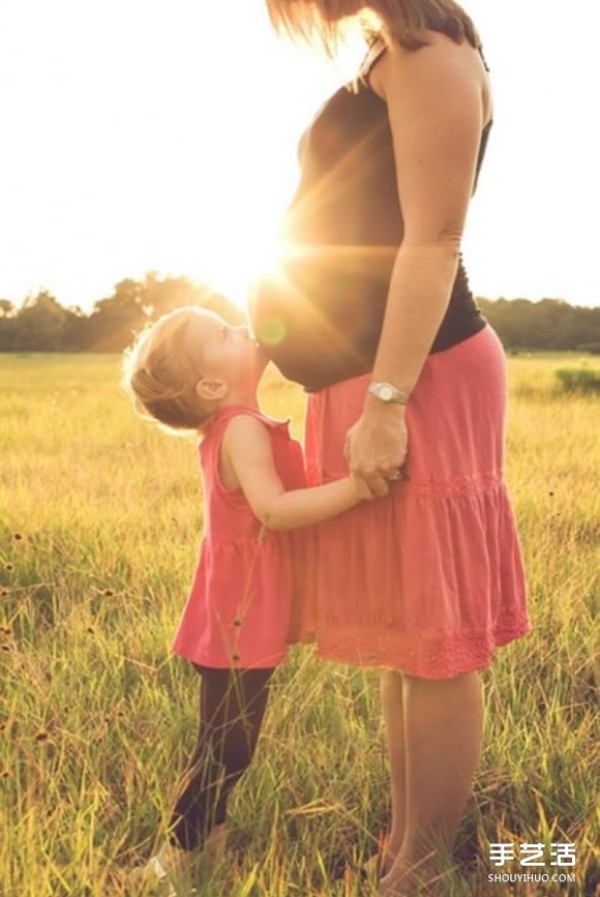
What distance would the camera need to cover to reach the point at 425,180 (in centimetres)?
167

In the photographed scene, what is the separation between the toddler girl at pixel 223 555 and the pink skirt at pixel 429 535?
84mm

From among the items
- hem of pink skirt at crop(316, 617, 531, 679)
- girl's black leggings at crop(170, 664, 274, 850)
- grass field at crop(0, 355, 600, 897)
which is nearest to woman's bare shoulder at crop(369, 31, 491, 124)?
hem of pink skirt at crop(316, 617, 531, 679)

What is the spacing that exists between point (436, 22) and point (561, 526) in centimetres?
295

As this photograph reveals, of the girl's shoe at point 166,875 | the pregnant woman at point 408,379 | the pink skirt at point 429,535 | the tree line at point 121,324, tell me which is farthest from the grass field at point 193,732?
the tree line at point 121,324

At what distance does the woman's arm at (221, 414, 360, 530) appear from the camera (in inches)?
72.6

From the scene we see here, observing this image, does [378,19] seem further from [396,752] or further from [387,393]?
[396,752]

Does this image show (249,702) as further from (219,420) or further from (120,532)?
(120,532)

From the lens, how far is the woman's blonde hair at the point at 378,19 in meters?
1.66

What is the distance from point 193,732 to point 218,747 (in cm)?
47

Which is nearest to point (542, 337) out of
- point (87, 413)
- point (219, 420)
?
point (87, 413)

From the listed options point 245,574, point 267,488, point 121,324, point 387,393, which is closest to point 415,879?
point 245,574

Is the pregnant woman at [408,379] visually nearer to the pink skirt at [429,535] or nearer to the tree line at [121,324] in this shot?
the pink skirt at [429,535]

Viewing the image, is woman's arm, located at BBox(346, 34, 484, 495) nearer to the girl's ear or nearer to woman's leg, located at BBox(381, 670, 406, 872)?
the girl's ear

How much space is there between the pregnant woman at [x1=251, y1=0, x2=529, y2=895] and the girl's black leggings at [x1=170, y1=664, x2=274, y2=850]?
7.1 inches
